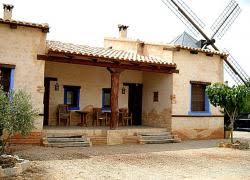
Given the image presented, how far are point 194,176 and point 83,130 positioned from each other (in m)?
6.18

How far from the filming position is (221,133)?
17266mm

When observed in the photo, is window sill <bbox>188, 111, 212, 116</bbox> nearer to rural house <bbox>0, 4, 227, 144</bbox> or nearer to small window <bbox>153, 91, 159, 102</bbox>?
rural house <bbox>0, 4, 227, 144</bbox>

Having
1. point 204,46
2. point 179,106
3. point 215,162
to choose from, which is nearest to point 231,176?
point 215,162

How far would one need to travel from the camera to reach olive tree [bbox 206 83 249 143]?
12977mm

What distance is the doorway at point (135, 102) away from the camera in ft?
57.6

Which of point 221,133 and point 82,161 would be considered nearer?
point 82,161

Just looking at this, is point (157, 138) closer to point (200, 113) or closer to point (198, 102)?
point (200, 113)

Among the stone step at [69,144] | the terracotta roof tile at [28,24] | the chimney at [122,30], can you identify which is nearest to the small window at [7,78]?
the terracotta roof tile at [28,24]

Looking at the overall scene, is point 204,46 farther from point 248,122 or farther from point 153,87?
point 153,87

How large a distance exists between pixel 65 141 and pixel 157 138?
13.4ft

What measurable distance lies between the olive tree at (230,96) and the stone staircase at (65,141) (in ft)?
16.7

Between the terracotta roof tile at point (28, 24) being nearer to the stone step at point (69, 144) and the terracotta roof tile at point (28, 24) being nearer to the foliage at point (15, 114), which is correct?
the stone step at point (69, 144)

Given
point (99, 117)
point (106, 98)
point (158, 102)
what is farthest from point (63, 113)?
point (158, 102)

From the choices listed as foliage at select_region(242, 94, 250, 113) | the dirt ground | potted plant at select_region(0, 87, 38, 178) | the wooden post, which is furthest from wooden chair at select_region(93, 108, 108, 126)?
potted plant at select_region(0, 87, 38, 178)
